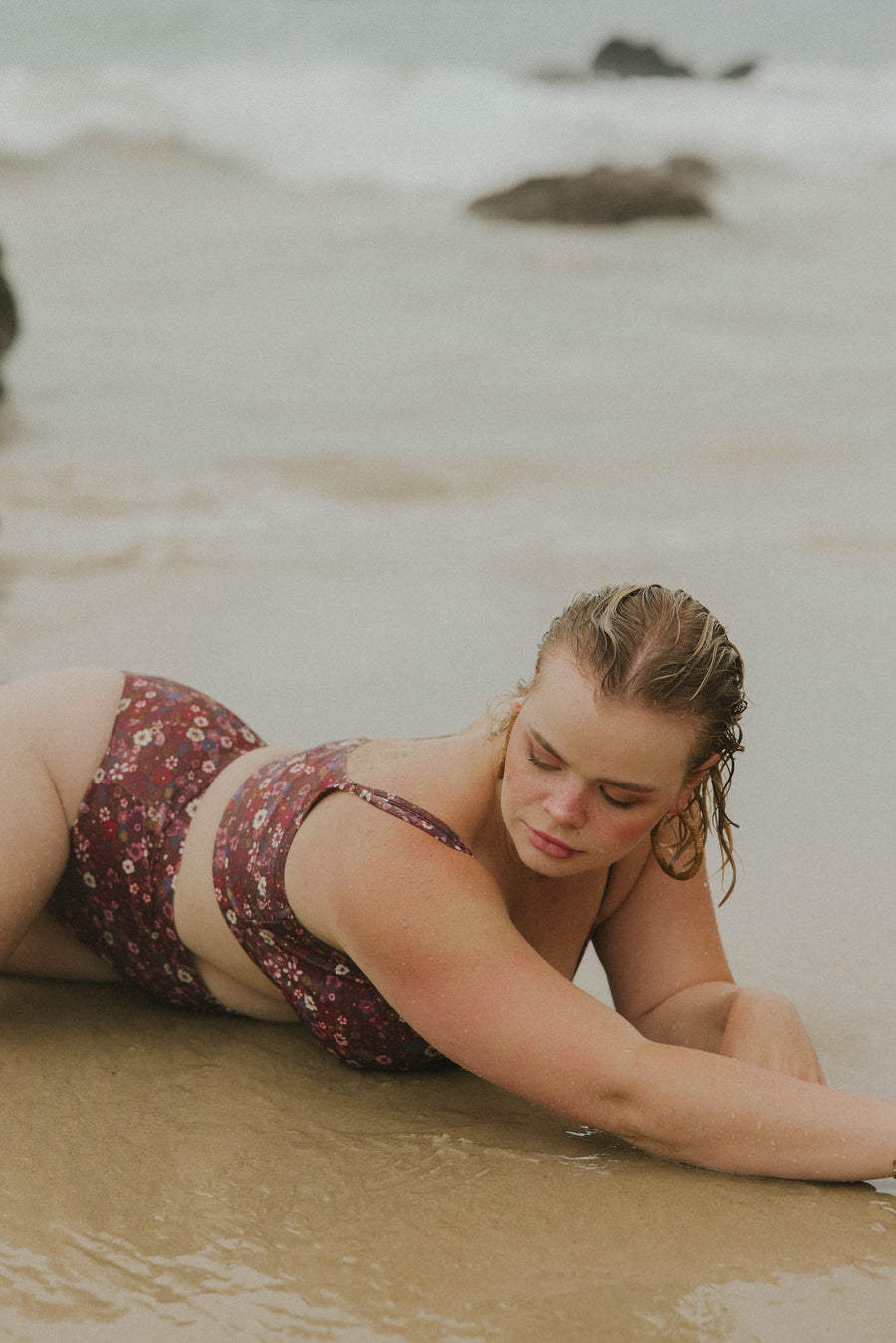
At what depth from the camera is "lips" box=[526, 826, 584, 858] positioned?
2.07m

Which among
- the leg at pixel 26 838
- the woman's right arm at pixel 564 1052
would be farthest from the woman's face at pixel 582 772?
the leg at pixel 26 838

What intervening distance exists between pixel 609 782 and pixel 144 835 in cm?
93

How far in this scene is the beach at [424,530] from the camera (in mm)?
1920

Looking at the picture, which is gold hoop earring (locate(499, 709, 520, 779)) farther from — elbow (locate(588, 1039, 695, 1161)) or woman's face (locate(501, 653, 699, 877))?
elbow (locate(588, 1039, 695, 1161))

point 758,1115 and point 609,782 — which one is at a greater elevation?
point 609,782

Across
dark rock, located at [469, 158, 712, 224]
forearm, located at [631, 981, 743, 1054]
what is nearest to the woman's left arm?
forearm, located at [631, 981, 743, 1054]

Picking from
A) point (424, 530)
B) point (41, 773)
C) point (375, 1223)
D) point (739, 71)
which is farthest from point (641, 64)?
point (375, 1223)

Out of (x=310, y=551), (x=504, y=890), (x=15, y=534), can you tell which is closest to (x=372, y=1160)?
(x=504, y=890)

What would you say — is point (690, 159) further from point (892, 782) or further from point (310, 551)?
point (892, 782)

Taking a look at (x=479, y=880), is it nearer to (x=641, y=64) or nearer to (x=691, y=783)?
(x=691, y=783)

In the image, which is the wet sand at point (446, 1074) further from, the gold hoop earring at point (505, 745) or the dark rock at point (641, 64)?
the dark rock at point (641, 64)

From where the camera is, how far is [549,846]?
2.08 meters

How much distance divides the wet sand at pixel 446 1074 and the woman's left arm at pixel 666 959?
28cm

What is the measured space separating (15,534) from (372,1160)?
6065mm
